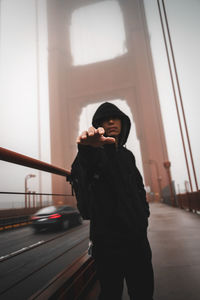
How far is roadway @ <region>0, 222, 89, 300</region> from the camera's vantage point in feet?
3.12

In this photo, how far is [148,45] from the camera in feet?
82.7

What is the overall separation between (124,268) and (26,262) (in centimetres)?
71

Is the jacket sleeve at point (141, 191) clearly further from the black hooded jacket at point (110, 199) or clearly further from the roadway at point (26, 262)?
the roadway at point (26, 262)

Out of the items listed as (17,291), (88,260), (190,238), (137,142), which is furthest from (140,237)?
(137,142)

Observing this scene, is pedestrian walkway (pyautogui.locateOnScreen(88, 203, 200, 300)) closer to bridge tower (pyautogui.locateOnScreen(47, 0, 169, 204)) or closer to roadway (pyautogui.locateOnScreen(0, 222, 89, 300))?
roadway (pyautogui.locateOnScreen(0, 222, 89, 300))

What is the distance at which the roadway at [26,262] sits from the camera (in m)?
→ 0.95

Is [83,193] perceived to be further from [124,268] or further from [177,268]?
[177,268]

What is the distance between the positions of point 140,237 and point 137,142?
25.6m

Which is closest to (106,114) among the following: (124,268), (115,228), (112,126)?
(112,126)

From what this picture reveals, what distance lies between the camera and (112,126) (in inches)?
37.4

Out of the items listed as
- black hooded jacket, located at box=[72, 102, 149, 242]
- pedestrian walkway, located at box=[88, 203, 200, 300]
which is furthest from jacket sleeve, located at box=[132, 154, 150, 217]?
pedestrian walkway, located at box=[88, 203, 200, 300]

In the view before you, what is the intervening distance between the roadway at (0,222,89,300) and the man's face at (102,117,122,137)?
87 centimetres

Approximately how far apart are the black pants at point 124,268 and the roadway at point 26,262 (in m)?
0.51

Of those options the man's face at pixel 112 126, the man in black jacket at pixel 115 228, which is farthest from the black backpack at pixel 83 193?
the man's face at pixel 112 126
